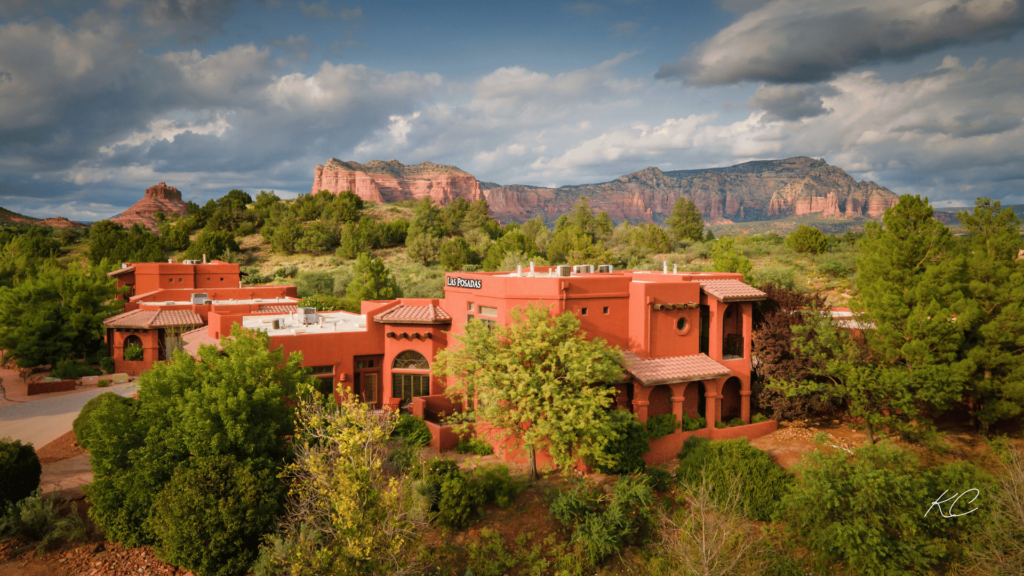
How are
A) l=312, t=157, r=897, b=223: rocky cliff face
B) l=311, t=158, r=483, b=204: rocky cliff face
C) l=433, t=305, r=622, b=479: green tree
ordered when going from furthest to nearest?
l=311, t=158, r=483, b=204: rocky cliff face → l=312, t=157, r=897, b=223: rocky cliff face → l=433, t=305, r=622, b=479: green tree

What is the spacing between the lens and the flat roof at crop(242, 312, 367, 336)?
26.3m

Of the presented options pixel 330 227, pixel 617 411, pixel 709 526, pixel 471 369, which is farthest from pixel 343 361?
pixel 330 227

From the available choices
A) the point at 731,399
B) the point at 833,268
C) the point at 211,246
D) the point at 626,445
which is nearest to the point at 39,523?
the point at 626,445

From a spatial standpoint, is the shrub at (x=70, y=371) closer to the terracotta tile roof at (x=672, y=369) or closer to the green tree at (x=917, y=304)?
the terracotta tile roof at (x=672, y=369)

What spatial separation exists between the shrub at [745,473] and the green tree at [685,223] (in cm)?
6208

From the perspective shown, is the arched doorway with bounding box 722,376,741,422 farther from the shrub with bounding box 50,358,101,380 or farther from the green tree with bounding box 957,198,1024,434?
the shrub with bounding box 50,358,101,380

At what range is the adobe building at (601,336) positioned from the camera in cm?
2216

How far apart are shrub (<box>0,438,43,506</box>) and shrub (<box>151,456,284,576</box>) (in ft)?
19.8

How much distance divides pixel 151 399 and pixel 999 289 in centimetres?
3331

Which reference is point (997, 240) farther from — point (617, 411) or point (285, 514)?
point (285, 514)

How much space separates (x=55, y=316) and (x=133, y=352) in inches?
243

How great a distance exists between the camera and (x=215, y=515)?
15.5 metres

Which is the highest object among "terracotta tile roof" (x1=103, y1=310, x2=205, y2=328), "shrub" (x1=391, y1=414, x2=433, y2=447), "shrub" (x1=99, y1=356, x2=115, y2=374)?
"terracotta tile roof" (x1=103, y1=310, x2=205, y2=328)

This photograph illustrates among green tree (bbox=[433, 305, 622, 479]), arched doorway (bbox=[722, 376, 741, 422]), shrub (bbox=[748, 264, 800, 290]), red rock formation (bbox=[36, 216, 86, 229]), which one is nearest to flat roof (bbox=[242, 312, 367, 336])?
green tree (bbox=[433, 305, 622, 479])
